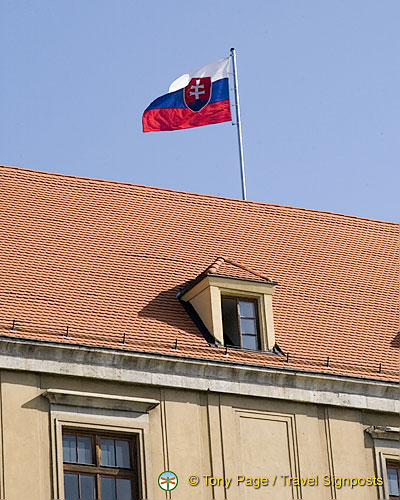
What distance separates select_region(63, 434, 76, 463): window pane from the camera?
2523cm

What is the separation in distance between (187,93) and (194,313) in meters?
8.57

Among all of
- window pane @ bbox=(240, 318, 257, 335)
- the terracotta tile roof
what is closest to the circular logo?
the terracotta tile roof

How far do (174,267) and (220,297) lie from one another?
171 centimetres

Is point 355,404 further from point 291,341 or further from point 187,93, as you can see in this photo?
point 187,93

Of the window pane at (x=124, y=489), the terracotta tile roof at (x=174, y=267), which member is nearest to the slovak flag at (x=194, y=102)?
the terracotta tile roof at (x=174, y=267)

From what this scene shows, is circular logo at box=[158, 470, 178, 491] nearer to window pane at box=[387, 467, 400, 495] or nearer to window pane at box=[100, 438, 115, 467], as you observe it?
window pane at box=[100, 438, 115, 467]

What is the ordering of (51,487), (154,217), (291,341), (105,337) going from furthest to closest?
1. (154,217)
2. (291,341)
3. (105,337)
4. (51,487)

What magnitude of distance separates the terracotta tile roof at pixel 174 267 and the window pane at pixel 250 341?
0.33m

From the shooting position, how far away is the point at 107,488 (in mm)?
25328

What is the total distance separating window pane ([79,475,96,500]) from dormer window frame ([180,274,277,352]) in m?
3.58

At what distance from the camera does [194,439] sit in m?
26.1

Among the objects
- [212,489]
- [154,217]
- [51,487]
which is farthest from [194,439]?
[154,217]

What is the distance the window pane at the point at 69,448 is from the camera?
25234 mm

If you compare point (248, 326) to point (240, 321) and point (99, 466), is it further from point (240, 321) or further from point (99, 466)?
point (99, 466)
